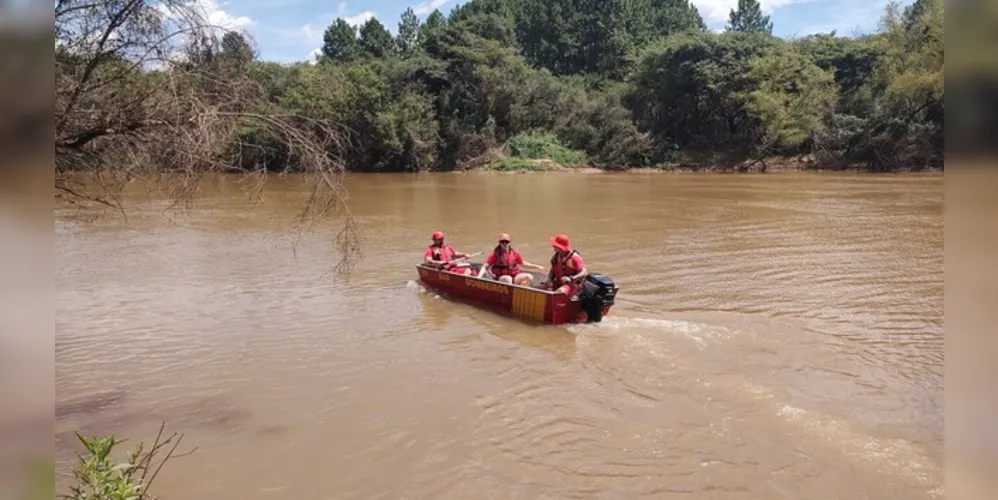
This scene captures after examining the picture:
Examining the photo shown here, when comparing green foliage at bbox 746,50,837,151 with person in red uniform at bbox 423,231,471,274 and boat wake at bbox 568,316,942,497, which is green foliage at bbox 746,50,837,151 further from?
boat wake at bbox 568,316,942,497

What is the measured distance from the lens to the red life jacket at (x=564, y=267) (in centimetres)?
1068

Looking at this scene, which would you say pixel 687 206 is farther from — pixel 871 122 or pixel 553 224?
pixel 871 122

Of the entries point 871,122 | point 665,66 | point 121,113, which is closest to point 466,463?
point 121,113

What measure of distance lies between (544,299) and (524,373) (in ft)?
6.50

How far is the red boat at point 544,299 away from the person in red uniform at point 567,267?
5.0 inches

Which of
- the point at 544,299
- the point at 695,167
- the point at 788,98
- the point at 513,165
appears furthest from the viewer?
the point at 513,165

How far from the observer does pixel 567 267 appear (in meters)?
10.7

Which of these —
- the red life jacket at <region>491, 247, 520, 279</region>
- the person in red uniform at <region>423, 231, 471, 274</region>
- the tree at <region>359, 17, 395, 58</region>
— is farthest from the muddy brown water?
the tree at <region>359, 17, 395, 58</region>

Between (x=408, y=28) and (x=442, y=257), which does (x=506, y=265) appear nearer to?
(x=442, y=257)

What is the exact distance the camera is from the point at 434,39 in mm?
50844

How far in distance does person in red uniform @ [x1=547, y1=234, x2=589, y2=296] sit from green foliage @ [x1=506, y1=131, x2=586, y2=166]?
3819 centimetres

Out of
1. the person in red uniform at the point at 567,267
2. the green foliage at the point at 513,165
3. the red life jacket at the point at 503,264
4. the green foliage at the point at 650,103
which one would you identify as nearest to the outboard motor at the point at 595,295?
the person in red uniform at the point at 567,267

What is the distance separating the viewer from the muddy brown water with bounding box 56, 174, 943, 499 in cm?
620

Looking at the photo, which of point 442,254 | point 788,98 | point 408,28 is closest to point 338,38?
point 408,28
